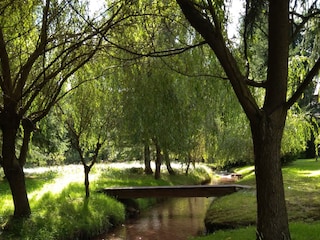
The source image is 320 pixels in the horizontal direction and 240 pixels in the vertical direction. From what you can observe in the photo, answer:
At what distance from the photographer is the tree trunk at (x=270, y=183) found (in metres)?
4.96

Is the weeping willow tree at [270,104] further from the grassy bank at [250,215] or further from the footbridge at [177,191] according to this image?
the footbridge at [177,191]

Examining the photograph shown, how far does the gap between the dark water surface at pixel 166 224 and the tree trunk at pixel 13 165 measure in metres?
2.22

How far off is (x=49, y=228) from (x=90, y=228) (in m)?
1.47

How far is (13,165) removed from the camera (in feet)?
30.0

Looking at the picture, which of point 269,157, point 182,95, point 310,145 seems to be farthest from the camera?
point 310,145

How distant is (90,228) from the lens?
10211 mm

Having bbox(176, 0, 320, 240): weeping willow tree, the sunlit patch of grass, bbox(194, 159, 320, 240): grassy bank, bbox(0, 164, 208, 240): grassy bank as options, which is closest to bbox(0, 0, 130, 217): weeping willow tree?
bbox(0, 164, 208, 240): grassy bank

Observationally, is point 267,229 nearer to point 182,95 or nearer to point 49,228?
point 49,228

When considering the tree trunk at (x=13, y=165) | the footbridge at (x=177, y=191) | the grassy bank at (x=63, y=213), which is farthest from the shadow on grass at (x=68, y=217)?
the footbridge at (x=177, y=191)

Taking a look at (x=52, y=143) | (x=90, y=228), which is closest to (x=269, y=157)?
(x=90, y=228)

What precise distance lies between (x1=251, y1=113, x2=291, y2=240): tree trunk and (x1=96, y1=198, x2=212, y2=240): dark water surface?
5446 mm

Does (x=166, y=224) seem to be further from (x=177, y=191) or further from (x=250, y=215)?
(x=250, y=215)

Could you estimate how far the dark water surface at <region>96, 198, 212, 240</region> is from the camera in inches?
416

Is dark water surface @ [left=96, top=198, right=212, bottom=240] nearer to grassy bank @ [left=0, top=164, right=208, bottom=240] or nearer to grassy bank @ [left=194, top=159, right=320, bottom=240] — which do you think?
grassy bank @ [left=0, top=164, right=208, bottom=240]
